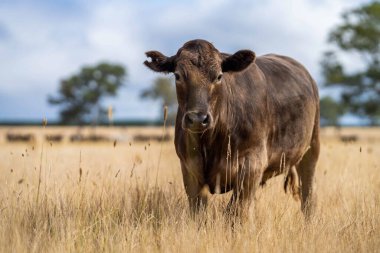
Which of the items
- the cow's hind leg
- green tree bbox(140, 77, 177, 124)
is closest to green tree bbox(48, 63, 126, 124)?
green tree bbox(140, 77, 177, 124)

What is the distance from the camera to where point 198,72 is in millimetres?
5590

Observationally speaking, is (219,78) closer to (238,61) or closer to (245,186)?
(238,61)

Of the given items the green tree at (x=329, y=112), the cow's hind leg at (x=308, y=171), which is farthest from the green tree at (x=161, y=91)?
the cow's hind leg at (x=308, y=171)

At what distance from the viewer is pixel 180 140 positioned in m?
6.20

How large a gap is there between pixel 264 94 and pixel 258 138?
680 mm

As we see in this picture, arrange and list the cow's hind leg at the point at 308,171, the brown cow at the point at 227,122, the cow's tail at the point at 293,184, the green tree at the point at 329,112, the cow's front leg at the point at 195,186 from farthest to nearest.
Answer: the green tree at the point at 329,112, the cow's hind leg at the point at 308,171, the cow's tail at the point at 293,184, the cow's front leg at the point at 195,186, the brown cow at the point at 227,122

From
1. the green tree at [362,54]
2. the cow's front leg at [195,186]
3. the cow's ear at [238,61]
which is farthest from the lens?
the green tree at [362,54]

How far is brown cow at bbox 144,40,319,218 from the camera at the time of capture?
559 cm

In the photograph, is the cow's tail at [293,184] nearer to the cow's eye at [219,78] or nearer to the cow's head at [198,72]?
the cow's head at [198,72]

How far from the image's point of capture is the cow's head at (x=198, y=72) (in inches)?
207

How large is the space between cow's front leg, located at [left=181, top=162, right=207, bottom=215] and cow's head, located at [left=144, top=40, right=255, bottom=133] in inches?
27.5

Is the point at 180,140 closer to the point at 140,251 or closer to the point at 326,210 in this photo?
the point at 140,251

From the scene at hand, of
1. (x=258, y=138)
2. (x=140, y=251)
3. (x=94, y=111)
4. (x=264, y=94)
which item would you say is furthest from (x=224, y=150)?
(x=94, y=111)

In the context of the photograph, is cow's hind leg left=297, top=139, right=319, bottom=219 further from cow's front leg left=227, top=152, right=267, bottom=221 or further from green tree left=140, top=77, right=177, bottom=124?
green tree left=140, top=77, right=177, bottom=124
